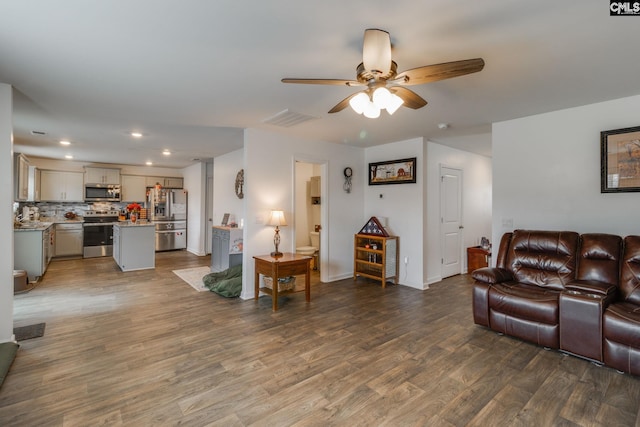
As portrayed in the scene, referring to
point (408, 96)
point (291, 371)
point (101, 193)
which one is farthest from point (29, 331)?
point (101, 193)

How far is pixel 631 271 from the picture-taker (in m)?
2.75

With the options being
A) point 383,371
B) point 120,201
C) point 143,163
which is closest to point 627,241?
point 383,371

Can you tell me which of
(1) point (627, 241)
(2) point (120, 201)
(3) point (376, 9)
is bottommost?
(1) point (627, 241)

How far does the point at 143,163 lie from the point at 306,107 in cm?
657

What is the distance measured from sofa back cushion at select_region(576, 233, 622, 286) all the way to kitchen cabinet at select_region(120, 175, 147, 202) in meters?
9.44

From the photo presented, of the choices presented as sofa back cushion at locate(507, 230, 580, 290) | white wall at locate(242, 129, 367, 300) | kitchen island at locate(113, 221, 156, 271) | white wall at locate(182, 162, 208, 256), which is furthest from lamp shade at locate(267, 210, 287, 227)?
white wall at locate(182, 162, 208, 256)

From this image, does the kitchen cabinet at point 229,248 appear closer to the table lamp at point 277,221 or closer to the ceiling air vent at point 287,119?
the table lamp at point 277,221

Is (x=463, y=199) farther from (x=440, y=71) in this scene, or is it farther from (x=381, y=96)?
(x=381, y=96)

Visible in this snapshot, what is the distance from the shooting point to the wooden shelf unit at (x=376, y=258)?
5.03m

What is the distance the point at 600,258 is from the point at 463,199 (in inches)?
120

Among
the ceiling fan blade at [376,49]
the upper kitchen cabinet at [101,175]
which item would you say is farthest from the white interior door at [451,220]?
the upper kitchen cabinet at [101,175]

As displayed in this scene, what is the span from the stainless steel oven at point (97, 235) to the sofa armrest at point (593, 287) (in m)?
9.02

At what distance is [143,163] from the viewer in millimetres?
8039

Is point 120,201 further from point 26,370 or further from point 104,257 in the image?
point 26,370
